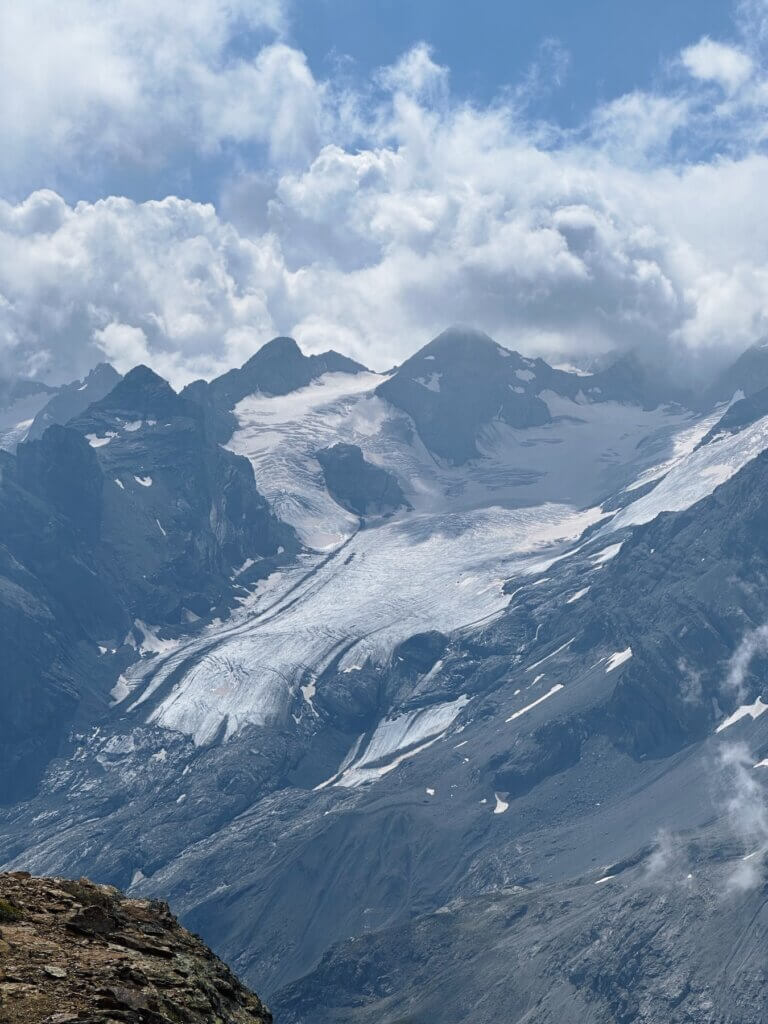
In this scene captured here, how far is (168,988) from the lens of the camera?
4191cm

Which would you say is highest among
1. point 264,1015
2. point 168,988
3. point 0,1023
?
point 0,1023

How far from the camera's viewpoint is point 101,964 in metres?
40.9

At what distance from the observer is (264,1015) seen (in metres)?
47.3

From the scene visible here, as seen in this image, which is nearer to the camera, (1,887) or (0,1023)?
(0,1023)

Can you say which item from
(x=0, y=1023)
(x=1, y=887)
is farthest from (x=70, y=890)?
(x=0, y=1023)

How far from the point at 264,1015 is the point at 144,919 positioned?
4889 mm

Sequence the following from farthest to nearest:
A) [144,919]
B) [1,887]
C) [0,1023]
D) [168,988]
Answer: [144,919], [1,887], [168,988], [0,1023]

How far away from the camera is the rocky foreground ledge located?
1480 inches

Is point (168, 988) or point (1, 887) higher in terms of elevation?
point (1, 887)

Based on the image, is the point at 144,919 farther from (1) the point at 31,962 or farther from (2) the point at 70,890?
(1) the point at 31,962

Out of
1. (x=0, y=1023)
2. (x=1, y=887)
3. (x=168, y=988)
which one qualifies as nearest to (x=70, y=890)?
(x=1, y=887)

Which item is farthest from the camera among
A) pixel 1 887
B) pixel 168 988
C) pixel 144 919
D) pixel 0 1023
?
pixel 144 919

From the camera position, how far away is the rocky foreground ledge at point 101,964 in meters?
37.6

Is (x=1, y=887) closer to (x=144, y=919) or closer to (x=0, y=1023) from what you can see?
(x=144, y=919)
